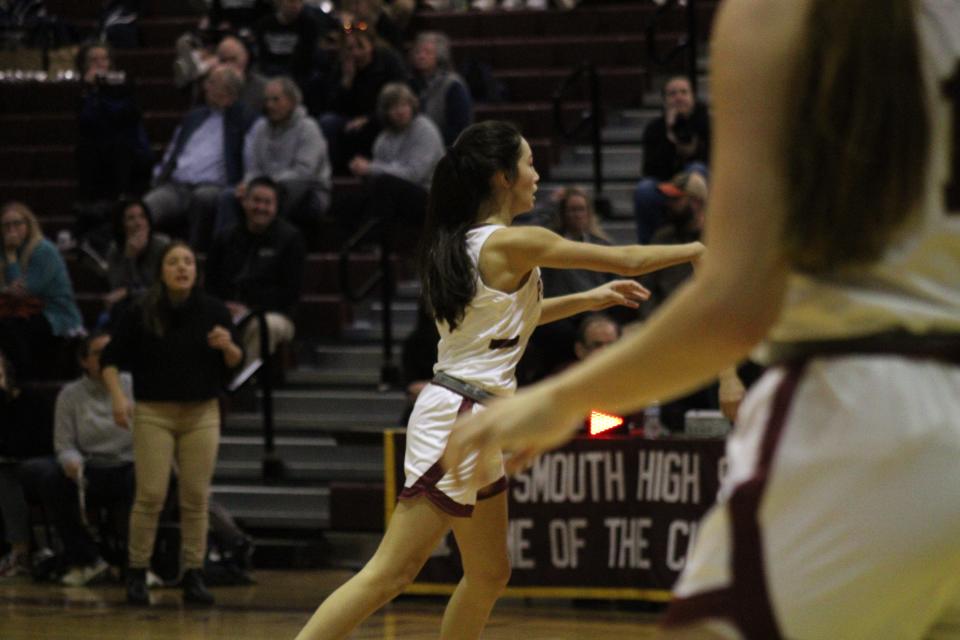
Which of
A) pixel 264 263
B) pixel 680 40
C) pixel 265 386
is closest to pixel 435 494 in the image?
pixel 265 386

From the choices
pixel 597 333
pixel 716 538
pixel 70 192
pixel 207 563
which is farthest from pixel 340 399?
pixel 716 538

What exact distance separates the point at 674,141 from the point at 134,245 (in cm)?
390

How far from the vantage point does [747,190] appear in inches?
79.8

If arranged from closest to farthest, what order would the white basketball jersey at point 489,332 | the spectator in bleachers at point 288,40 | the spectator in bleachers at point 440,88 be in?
the white basketball jersey at point 489,332 → the spectator in bleachers at point 440,88 → the spectator in bleachers at point 288,40

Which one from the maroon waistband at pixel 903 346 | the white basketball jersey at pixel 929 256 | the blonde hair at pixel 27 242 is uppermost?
the white basketball jersey at pixel 929 256

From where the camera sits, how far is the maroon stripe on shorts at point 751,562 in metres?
2.02

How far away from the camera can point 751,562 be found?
202 cm

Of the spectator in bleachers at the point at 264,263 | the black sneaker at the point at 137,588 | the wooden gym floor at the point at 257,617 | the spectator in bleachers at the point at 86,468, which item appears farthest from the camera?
the spectator in bleachers at the point at 264,263

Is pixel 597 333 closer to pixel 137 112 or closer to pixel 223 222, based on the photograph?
pixel 223 222

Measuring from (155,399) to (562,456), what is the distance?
2.37 metres

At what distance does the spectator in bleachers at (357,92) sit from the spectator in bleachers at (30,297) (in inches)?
95.8

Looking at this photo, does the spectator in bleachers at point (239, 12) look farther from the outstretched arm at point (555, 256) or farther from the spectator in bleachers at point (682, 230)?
the outstretched arm at point (555, 256)

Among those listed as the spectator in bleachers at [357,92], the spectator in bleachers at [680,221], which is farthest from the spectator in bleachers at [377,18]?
the spectator in bleachers at [680,221]

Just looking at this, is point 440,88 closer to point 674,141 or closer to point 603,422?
point 674,141
